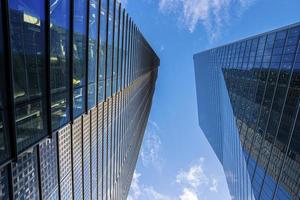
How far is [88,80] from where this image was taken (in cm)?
2022

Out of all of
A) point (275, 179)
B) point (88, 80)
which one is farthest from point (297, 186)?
point (88, 80)

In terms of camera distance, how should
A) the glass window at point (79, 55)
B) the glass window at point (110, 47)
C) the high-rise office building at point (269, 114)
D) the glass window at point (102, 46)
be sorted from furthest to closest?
the high-rise office building at point (269, 114) → the glass window at point (110, 47) → the glass window at point (102, 46) → the glass window at point (79, 55)

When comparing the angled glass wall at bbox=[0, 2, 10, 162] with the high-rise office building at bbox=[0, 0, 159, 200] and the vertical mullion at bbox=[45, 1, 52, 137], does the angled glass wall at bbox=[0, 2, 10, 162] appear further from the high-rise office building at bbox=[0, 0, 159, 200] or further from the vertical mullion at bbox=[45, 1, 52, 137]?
the vertical mullion at bbox=[45, 1, 52, 137]

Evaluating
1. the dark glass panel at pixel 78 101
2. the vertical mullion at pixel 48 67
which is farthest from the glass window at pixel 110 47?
the vertical mullion at pixel 48 67

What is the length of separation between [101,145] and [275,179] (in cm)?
2258

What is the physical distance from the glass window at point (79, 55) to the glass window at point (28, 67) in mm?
4200

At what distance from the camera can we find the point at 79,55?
17.7m

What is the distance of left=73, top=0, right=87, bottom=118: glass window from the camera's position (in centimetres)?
1670

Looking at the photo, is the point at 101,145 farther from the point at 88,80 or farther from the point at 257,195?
the point at 257,195

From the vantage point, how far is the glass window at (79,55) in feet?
54.8

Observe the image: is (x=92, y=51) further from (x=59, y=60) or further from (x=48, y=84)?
(x=48, y=84)

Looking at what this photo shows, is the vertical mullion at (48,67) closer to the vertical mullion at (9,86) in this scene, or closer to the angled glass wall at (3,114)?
the vertical mullion at (9,86)

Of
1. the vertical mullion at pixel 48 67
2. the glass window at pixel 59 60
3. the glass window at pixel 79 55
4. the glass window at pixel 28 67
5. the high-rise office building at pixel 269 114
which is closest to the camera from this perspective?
the glass window at pixel 28 67

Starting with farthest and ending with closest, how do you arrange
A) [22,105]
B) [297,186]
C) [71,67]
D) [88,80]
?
[297,186] < [88,80] < [71,67] < [22,105]
